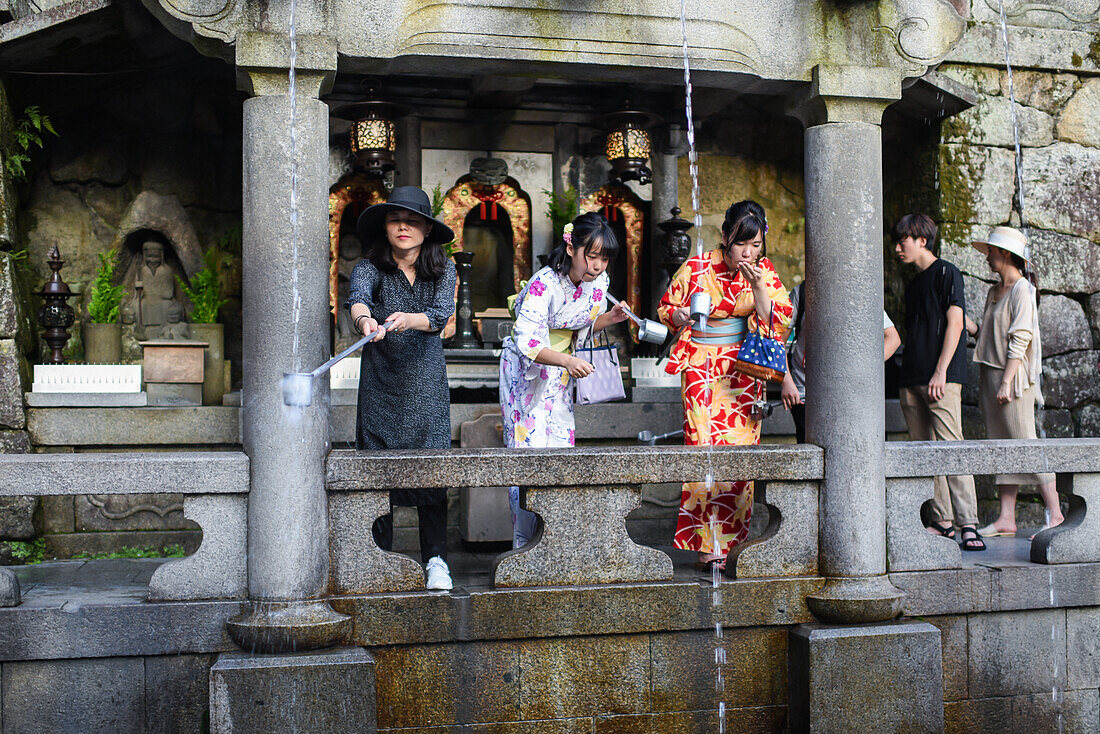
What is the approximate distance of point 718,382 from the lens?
5.36m

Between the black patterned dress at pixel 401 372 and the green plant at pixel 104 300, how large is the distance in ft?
12.2

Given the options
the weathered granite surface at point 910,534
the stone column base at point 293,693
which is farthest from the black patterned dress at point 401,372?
the weathered granite surface at point 910,534

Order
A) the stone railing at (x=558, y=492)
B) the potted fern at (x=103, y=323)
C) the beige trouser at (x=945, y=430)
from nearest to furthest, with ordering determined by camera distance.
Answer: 1. the stone railing at (x=558, y=492)
2. the beige trouser at (x=945, y=430)
3. the potted fern at (x=103, y=323)

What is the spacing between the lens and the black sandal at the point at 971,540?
6.01 m

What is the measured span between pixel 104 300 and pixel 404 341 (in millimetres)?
3967

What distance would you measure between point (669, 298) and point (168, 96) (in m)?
5.03

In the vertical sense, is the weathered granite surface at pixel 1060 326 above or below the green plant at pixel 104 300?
below

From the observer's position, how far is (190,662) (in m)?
4.48

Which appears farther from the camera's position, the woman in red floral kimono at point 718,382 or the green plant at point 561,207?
the green plant at point 561,207

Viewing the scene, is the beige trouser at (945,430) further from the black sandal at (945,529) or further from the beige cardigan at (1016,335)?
the beige cardigan at (1016,335)

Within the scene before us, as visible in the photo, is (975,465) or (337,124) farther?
(337,124)

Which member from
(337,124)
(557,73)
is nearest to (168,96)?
(337,124)

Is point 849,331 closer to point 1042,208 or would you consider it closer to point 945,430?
→ point 945,430

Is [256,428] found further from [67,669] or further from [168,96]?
[168,96]
